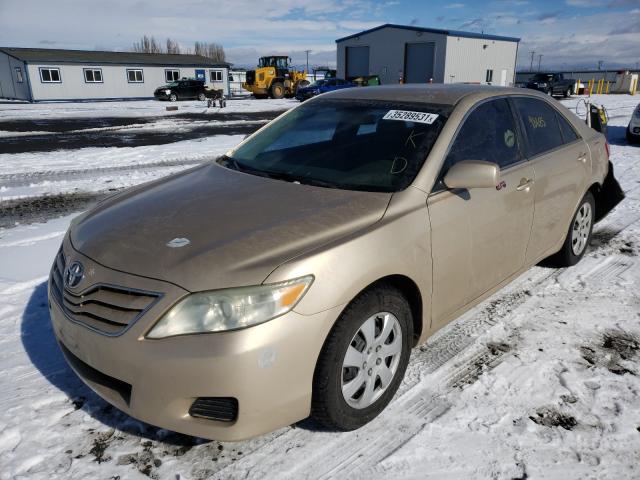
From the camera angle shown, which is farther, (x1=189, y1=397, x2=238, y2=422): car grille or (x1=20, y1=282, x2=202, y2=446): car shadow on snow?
(x1=20, y1=282, x2=202, y2=446): car shadow on snow

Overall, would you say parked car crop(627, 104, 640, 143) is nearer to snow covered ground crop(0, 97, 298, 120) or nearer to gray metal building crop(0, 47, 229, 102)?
snow covered ground crop(0, 97, 298, 120)

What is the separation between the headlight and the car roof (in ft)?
6.15

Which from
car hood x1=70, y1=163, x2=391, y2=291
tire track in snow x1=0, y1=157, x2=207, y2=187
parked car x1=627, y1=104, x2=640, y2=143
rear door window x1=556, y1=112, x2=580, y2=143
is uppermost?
rear door window x1=556, y1=112, x2=580, y2=143

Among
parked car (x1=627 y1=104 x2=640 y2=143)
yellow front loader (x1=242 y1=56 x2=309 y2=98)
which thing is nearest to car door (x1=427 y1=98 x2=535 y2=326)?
parked car (x1=627 y1=104 x2=640 y2=143)

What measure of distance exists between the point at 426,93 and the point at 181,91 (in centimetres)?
3125

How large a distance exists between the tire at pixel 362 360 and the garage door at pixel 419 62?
36.0 meters

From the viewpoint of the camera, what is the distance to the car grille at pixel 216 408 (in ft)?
6.60

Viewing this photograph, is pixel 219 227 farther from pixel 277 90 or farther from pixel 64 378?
pixel 277 90

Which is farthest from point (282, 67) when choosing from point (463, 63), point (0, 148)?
point (0, 148)

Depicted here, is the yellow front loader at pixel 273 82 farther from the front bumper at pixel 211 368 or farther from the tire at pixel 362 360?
the front bumper at pixel 211 368

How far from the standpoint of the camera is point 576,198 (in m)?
4.11

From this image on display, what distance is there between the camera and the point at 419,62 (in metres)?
37.1

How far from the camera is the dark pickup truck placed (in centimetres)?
3294

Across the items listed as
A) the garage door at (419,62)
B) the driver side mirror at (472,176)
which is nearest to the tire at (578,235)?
the driver side mirror at (472,176)
